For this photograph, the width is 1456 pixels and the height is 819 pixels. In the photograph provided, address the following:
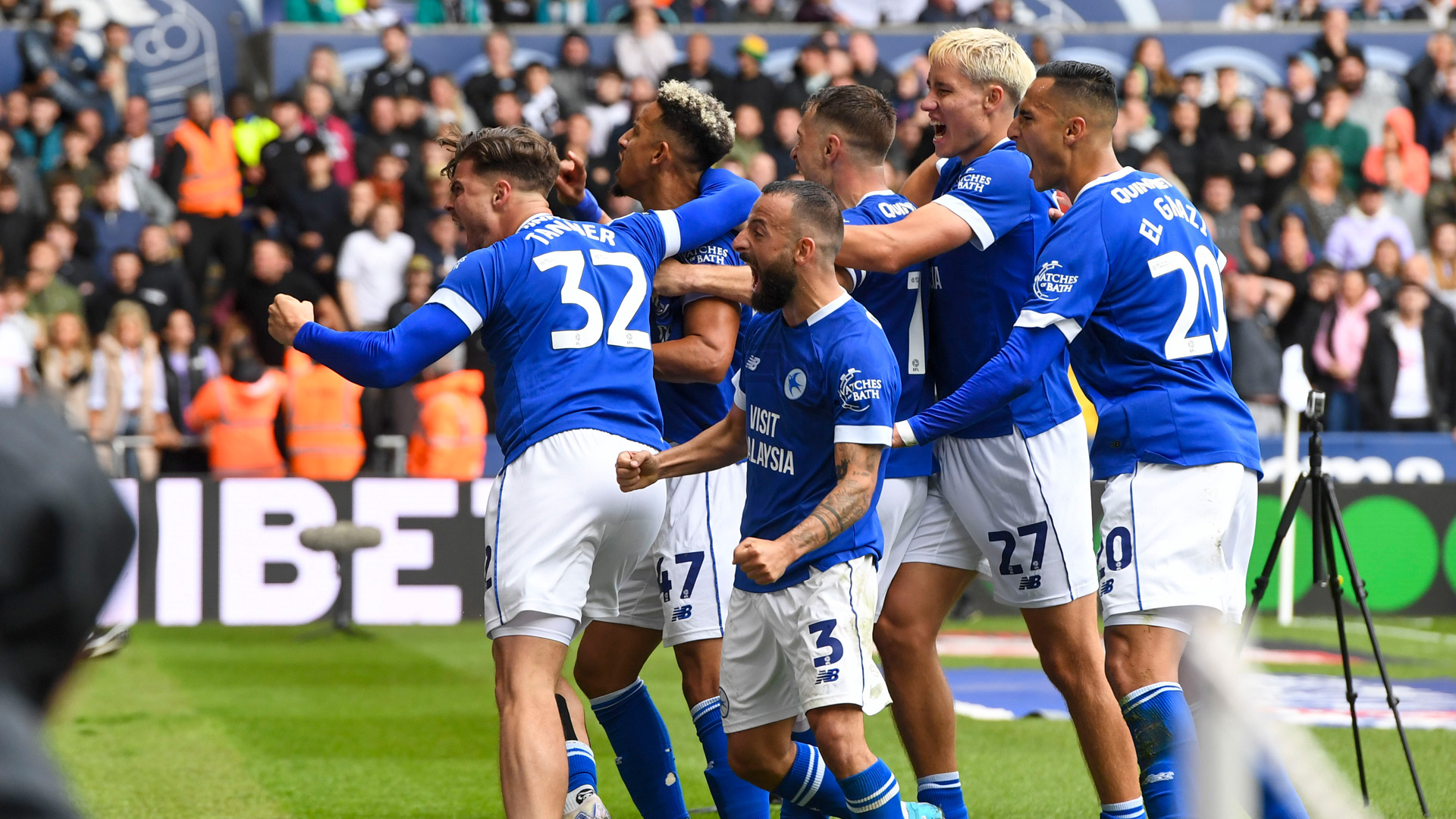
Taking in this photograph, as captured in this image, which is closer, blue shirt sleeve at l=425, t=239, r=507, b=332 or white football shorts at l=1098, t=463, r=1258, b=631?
white football shorts at l=1098, t=463, r=1258, b=631

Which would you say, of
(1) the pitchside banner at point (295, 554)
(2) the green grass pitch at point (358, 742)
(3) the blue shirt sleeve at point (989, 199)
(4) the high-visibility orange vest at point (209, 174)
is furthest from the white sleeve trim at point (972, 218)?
(4) the high-visibility orange vest at point (209, 174)

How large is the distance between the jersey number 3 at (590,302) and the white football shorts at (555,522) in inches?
11.6

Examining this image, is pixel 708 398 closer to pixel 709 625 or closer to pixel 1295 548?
pixel 709 625

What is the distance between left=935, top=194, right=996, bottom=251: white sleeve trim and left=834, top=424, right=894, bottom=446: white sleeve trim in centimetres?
102

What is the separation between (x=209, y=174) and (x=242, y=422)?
378cm

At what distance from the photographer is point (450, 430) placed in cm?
1365

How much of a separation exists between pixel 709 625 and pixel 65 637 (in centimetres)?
432

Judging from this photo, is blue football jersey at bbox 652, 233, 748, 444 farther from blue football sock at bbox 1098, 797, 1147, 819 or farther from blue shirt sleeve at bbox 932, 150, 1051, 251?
blue football sock at bbox 1098, 797, 1147, 819

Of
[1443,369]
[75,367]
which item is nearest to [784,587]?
[75,367]

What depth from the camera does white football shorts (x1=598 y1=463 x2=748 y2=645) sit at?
5613mm

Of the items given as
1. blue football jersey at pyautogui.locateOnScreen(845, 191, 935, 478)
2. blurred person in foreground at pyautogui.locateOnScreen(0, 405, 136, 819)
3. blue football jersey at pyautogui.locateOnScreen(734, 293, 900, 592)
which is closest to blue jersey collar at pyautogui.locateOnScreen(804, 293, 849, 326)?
blue football jersey at pyautogui.locateOnScreen(734, 293, 900, 592)

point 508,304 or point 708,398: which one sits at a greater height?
point 508,304

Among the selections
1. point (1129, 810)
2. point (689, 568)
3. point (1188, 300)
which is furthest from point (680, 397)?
point (1129, 810)

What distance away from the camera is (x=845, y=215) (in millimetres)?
5414
